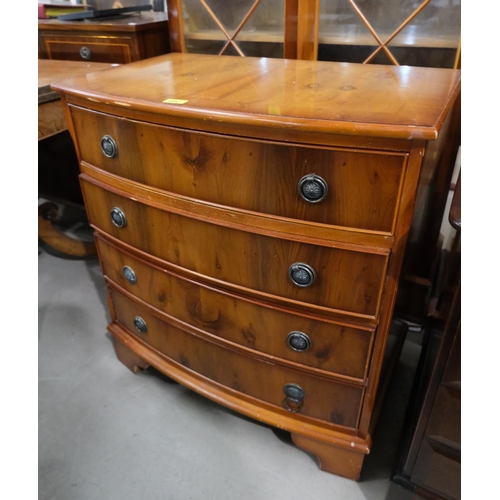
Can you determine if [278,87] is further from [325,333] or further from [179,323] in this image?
[179,323]

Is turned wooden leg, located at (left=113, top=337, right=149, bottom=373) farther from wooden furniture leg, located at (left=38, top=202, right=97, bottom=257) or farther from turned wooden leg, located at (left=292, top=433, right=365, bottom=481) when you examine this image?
wooden furniture leg, located at (left=38, top=202, right=97, bottom=257)

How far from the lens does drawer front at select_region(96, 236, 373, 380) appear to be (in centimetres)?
87

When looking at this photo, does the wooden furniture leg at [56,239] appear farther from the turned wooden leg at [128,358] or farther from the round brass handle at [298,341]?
the round brass handle at [298,341]

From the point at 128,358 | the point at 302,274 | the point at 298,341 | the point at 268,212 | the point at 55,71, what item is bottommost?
the point at 128,358

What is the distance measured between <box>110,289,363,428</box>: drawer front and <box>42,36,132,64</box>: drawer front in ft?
2.63

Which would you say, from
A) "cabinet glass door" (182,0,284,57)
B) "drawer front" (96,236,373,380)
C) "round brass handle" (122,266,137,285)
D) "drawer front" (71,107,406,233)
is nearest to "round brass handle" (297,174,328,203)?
"drawer front" (71,107,406,233)

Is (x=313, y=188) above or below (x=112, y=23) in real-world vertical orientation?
below

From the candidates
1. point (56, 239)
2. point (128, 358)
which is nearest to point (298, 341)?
point (128, 358)

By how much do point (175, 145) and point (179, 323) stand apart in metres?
0.47

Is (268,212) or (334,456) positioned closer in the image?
(268,212)

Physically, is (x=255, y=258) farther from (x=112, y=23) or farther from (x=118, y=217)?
(x=112, y=23)

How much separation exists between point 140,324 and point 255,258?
0.52 metres

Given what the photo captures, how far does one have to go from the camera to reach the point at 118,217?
1010 millimetres
